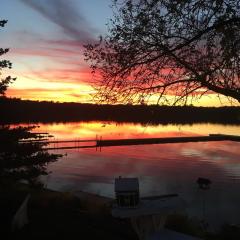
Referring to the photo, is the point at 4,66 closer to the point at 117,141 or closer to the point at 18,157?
the point at 18,157

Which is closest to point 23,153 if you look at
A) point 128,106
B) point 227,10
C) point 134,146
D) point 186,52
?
point 128,106

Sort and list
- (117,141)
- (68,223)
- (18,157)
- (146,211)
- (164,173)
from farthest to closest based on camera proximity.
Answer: (117,141), (164,173), (18,157), (68,223), (146,211)

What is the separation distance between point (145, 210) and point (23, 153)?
441 inches

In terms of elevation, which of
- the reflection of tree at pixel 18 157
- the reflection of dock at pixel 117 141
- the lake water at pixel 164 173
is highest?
the reflection of tree at pixel 18 157

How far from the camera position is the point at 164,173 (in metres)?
37.5

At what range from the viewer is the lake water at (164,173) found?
23859mm

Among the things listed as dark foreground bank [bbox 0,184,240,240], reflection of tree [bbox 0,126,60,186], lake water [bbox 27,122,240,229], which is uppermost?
reflection of tree [bbox 0,126,60,186]

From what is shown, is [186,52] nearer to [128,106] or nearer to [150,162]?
[128,106]

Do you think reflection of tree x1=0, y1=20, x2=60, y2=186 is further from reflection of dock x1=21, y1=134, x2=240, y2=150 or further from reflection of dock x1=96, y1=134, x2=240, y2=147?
reflection of dock x1=96, y1=134, x2=240, y2=147

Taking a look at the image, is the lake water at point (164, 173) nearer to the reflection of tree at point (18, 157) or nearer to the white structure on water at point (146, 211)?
the reflection of tree at point (18, 157)

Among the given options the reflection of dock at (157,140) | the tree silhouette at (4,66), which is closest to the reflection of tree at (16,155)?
the tree silhouette at (4,66)

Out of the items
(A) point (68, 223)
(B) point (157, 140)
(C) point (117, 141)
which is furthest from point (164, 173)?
→ (B) point (157, 140)

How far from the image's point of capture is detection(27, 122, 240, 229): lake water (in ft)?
78.3

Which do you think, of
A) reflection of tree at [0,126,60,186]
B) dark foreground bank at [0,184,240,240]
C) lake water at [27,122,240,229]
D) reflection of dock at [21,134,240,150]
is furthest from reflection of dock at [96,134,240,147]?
dark foreground bank at [0,184,240,240]
